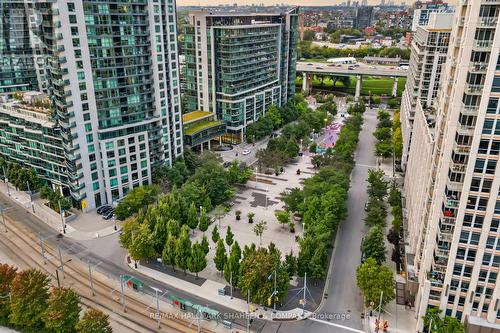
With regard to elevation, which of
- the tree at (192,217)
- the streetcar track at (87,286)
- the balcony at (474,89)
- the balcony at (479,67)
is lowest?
the streetcar track at (87,286)

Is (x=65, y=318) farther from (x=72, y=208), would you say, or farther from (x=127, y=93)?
(x=127, y=93)

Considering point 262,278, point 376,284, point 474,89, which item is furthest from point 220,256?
point 474,89

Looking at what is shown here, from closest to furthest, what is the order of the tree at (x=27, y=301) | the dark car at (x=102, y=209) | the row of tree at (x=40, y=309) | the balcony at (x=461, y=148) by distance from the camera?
the balcony at (x=461, y=148) → the row of tree at (x=40, y=309) → the tree at (x=27, y=301) → the dark car at (x=102, y=209)

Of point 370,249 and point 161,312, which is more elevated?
point 370,249

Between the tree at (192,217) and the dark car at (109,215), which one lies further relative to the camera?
the dark car at (109,215)

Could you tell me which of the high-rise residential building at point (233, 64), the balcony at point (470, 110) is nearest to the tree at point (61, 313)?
the balcony at point (470, 110)

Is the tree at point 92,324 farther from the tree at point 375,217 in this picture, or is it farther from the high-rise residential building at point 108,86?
the tree at point 375,217

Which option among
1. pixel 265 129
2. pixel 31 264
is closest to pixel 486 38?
pixel 31 264

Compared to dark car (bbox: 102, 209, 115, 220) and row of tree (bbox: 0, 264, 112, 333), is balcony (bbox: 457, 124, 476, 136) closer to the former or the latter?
row of tree (bbox: 0, 264, 112, 333)
